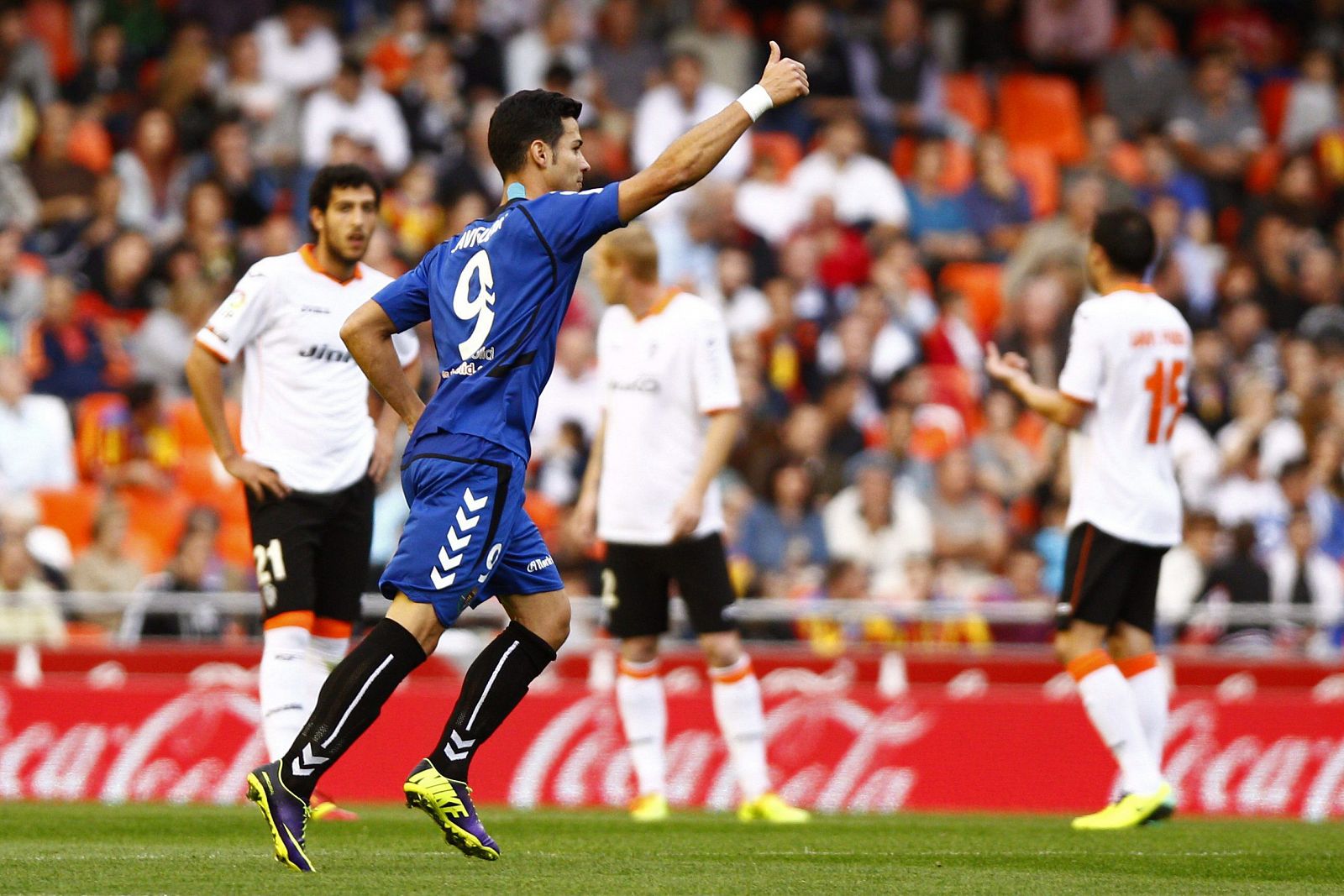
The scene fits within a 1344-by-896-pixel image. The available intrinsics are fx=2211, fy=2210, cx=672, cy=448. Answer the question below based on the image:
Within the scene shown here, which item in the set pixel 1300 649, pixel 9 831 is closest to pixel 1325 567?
pixel 1300 649

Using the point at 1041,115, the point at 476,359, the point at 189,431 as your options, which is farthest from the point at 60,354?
the point at 1041,115

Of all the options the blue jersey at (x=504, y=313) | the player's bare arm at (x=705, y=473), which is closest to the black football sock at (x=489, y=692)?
the blue jersey at (x=504, y=313)

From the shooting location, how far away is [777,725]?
1273 centimetres

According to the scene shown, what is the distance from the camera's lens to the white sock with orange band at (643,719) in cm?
1073

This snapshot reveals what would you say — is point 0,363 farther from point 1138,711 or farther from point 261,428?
point 1138,711

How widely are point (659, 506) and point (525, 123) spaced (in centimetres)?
345

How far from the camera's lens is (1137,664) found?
33.4 ft

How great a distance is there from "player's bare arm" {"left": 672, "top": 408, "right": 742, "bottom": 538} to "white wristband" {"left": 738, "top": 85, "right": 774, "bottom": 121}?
134 inches

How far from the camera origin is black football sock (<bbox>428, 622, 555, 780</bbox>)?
24.0 feet

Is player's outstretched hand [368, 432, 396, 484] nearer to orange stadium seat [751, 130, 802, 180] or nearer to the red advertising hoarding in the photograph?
the red advertising hoarding

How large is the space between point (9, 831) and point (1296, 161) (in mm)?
15602

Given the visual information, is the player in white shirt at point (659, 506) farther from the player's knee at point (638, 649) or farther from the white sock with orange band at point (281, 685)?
the white sock with orange band at point (281, 685)

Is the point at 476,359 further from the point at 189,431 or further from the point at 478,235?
the point at 189,431

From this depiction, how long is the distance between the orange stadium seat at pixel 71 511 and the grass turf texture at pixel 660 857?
5.06 m
